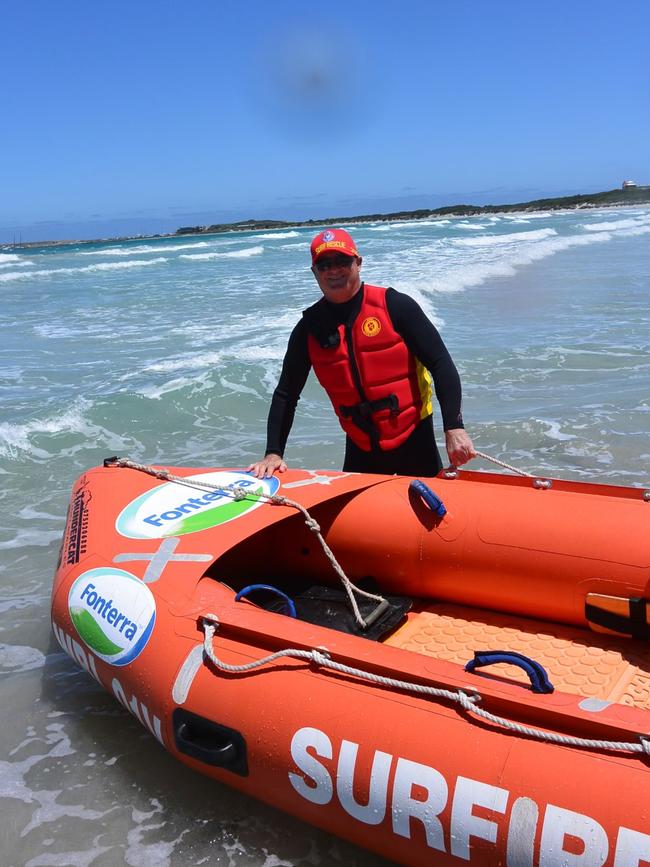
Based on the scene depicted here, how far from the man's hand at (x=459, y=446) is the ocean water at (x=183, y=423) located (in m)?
1.41

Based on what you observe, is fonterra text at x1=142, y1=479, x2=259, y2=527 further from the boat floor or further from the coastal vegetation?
the coastal vegetation

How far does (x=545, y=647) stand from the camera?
2.69 m

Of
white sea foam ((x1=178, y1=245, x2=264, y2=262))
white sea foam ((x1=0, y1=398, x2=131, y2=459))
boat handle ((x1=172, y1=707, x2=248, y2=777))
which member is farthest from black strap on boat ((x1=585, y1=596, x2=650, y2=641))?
white sea foam ((x1=178, y1=245, x2=264, y2=262))

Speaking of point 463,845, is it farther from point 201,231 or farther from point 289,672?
point 201,231

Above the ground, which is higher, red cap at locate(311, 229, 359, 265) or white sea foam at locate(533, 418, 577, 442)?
red cap at locate(311, 229, 359, 265)

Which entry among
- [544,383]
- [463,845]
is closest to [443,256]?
[544,383]

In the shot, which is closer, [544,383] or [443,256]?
[544,383]

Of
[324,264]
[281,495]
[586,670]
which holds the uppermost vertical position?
[324,264]

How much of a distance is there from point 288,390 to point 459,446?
31.1 inches

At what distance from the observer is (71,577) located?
9.40 ft

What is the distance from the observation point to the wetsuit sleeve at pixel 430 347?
304 cm

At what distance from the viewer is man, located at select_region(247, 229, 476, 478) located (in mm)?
3000

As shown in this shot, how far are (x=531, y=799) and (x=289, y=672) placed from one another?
0.74 meters

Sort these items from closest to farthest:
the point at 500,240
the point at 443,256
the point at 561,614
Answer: the point at 561,614, the point at 443,256, the point at 500,240
